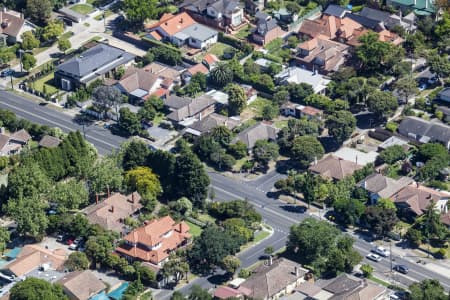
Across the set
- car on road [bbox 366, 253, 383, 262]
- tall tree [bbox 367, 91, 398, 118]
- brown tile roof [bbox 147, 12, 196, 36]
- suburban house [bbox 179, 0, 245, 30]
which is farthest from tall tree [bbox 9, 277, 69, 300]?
suburban house [bbox 179, 0, 245, 30]

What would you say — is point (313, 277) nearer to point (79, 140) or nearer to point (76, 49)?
point (79, 140)

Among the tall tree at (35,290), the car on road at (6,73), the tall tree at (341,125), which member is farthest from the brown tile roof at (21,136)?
the tall tree at (341,125)

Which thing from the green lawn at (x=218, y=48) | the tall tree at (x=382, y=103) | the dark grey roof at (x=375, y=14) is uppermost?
the dark grey roof at (x=375, y=14)

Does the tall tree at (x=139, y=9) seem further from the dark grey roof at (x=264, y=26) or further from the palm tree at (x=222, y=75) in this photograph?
the palm tree at (x=222, y=75)

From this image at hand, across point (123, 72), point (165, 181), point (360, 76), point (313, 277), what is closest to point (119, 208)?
point (165, 181)

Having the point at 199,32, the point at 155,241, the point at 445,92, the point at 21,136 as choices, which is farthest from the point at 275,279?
the point at 199,32
